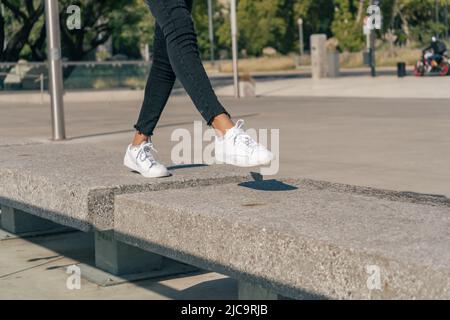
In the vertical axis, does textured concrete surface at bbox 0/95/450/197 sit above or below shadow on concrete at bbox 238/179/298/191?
below

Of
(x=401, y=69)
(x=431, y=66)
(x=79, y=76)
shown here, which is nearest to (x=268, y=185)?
(x=79, y=76)

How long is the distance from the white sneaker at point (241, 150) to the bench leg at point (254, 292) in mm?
539

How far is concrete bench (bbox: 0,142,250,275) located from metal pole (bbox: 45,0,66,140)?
6339 mm

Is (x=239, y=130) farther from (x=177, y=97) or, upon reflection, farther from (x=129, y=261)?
(x=177, y=97)

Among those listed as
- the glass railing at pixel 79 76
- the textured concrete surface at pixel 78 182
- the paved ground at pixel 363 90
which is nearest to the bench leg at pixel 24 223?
the textured concrete surface at pixel 78 182

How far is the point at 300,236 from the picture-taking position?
3646mm

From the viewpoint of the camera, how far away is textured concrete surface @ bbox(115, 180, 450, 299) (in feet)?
10.7

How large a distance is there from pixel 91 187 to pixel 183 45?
91 cm

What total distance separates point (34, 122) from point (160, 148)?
7.20 meters

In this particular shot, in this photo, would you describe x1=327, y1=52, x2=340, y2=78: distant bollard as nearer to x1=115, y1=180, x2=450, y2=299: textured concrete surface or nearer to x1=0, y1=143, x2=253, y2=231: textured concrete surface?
x1=0, y1=143, x2=253, y2=231: textured concrete surface

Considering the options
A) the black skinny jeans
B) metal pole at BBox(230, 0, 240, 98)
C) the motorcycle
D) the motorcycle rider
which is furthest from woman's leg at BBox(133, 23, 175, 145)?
the motorcycle rider

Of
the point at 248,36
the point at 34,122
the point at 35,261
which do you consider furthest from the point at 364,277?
the point at 248,36

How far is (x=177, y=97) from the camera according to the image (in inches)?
1142

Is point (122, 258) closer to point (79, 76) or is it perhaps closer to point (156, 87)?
point (156, 87)
